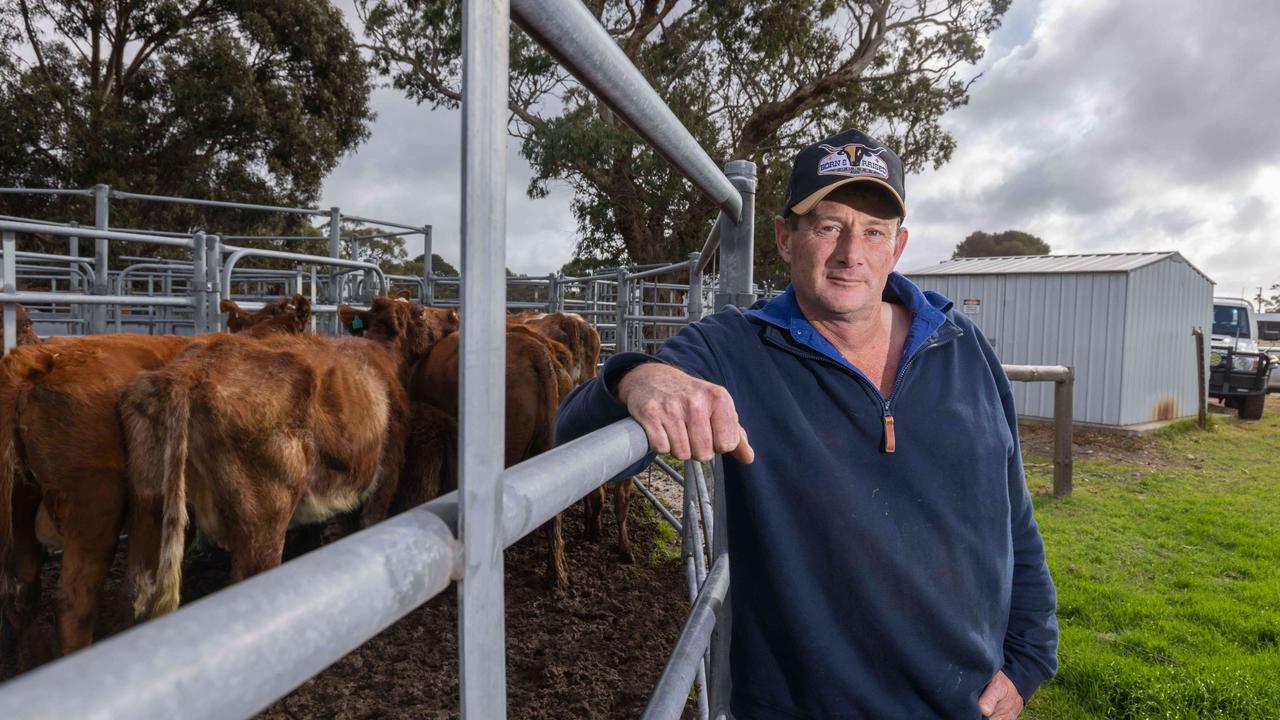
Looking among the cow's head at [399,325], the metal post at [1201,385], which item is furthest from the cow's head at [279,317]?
the metal post at [1201,385]

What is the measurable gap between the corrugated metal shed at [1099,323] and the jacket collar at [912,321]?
40.4 ft

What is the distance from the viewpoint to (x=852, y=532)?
162 centimetres

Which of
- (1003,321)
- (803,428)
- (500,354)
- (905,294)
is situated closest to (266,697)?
(500,354)

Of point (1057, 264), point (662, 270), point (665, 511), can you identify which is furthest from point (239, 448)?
point (1057, 264)

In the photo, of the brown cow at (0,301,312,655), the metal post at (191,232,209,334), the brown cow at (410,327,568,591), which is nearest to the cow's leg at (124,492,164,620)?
the brown cow at (0,301,312,655)

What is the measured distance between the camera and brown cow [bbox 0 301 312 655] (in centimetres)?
328

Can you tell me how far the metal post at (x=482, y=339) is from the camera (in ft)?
1.82

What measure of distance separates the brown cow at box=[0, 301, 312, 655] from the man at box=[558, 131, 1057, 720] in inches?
113

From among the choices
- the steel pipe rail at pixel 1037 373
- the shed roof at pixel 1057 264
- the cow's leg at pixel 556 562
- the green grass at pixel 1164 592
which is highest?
the shed roof at pixel 1057 264

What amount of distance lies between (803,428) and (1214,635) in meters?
4.10

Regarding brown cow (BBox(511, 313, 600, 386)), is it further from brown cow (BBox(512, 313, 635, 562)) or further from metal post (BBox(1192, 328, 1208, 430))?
metal post (BBox(1192, 328, 1208, 430))

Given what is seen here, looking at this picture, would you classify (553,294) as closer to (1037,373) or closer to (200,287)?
(200,287)

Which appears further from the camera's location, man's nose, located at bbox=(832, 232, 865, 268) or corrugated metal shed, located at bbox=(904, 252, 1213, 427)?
corrugated metal shed, located at bbox=(904, 252, 1213, 427)

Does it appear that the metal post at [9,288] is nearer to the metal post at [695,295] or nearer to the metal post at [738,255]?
the metal post at [695,295]
